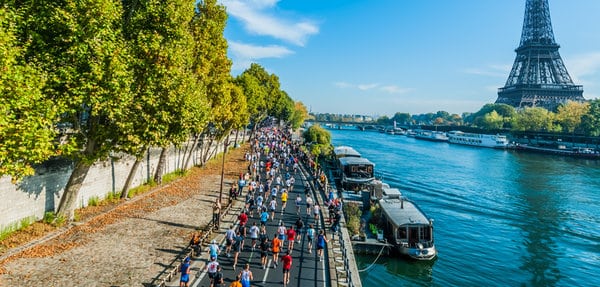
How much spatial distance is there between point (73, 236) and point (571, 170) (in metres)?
84.9

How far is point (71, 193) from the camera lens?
20.5 metres

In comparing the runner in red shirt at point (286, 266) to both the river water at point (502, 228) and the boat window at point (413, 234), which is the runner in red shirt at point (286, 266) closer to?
the river water at point (502, 228)

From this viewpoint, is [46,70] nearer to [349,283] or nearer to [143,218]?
[143,218]

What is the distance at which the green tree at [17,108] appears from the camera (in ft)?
42.6

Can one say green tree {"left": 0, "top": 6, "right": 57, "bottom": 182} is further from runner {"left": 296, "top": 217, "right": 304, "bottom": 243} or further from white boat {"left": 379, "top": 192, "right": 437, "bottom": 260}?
white boat {"left": 379, "top": 192, "right": 437, "bottom": 260}

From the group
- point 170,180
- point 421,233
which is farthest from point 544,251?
point 170,180

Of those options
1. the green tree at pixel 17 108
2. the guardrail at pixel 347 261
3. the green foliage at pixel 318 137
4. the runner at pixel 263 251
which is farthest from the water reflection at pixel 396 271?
the green foliage at pixel 318 137

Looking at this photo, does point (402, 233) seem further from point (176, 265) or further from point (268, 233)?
point (176, 265)

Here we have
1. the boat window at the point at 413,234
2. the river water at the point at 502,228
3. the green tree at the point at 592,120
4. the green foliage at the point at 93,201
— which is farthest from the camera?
the green tree at the point at 592,120

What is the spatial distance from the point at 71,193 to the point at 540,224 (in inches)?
1636

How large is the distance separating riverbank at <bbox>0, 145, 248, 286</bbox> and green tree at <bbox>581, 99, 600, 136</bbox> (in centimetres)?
11629

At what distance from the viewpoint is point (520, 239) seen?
3156 centimetres

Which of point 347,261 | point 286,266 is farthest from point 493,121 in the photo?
point 286,266

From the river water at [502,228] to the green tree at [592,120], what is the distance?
42.5m
